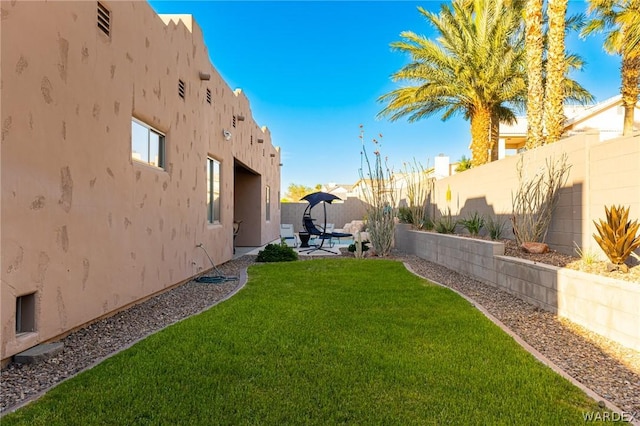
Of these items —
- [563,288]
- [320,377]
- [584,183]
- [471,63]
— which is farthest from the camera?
[471,63]

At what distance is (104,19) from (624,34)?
575 inches

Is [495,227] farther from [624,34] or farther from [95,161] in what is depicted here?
[624,34]

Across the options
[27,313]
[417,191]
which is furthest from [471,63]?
[27,313]

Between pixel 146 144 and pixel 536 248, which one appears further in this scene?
pixel 536 248

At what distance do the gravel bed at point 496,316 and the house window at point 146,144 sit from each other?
7.31 ft

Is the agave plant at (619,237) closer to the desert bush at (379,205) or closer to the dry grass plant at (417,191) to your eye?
the desert bush at (379,205)

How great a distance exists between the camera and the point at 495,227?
343 inches

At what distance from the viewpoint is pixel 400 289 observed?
21.6ft

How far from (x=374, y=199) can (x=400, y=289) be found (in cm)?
542

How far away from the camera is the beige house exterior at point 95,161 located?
11.2ft

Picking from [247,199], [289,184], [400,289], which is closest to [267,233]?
[247,199]

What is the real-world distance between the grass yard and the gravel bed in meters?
0.30

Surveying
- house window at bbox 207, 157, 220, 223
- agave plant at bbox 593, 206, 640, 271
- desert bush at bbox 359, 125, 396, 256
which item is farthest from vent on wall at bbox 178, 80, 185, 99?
agave plant at bbox 593, 206, 640, 271

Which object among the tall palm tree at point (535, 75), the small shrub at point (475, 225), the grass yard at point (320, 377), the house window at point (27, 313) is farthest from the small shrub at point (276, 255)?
the tall palm tree at point (535, 75)
